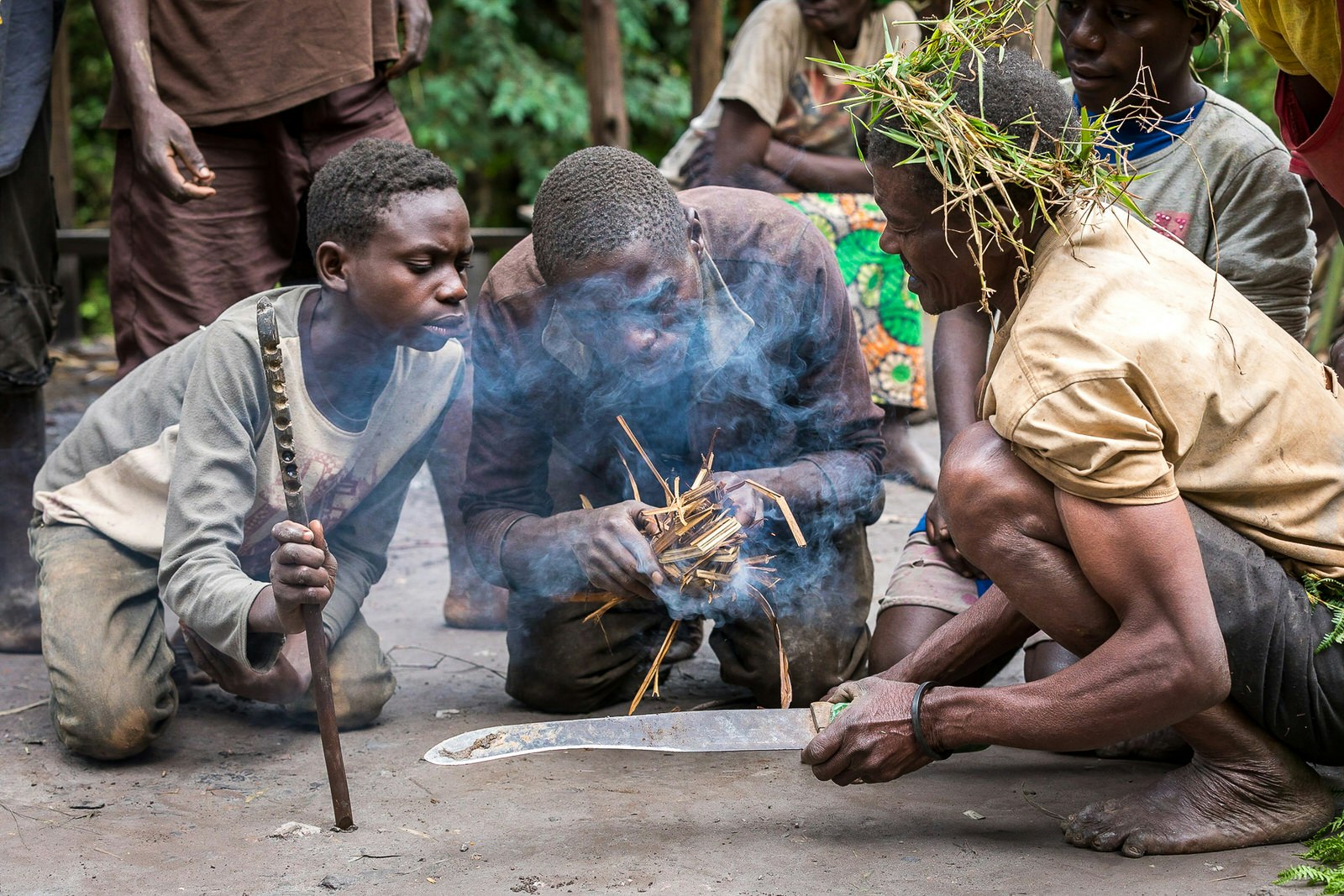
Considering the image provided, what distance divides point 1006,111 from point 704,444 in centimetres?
126

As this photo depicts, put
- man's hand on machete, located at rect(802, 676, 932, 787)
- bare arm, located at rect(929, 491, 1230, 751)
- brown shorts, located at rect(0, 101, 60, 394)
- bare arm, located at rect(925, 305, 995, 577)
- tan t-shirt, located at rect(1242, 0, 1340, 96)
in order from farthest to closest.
A: brown shorts, located at rect(0, 101, 60, 394) → bare arm, located at rect(925, 305, 995, 577) → tan t-shirt, located at rect(1242, 0, 1340, 96) → man's hand on machete, located at rect(802, 676, 932, 787) → bare arm, located at rect(929, 491, 1230, 751)

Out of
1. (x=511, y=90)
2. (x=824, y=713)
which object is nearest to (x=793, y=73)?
(x=824, y=713)

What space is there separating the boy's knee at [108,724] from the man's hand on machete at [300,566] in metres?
0.67

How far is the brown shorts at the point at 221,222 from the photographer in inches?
158

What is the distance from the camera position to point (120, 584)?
10.7ft

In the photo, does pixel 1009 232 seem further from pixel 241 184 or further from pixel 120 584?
pixel 241 184

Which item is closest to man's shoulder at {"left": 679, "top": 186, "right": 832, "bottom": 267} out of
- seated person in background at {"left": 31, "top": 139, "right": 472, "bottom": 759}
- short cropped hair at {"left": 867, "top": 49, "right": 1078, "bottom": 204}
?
seated person in background at {"left": 31, "top": 139, "right": 472, "bottom": 759}

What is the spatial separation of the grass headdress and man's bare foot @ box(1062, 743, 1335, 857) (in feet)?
3.32

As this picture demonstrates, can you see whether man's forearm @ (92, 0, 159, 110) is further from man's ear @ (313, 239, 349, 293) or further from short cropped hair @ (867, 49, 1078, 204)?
short cropped hair @ (867, 49, 1078, 204)

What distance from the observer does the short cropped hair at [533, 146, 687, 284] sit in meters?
2.90

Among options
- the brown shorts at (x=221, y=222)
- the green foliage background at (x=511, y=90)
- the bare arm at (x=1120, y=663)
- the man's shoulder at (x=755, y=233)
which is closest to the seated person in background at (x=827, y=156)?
the brown shorts at (x=221, y=222)

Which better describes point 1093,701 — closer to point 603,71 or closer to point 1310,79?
point 1310,79

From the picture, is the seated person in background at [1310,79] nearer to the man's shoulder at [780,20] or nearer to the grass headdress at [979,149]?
the grass headdress at [979,149]

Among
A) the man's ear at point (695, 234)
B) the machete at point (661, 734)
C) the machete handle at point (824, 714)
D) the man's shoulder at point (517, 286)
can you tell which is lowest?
the machete at point (661, 734)
